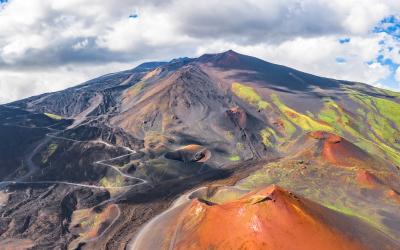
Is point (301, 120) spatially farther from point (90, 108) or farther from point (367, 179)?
point (90, 108)

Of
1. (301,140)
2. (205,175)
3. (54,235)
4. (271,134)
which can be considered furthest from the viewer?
(271,134)

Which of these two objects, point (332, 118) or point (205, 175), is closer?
point (205, 175)

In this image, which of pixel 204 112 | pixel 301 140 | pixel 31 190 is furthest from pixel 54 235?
pixel 204 112

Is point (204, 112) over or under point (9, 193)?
over

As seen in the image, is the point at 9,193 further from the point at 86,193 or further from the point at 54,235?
the point at 54,235

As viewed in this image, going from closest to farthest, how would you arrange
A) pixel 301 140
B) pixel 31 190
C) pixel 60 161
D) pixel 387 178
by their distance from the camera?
1. pixel 387 178
2. pixel 31 190
3. pixel 60 161
4. pixel 301 140

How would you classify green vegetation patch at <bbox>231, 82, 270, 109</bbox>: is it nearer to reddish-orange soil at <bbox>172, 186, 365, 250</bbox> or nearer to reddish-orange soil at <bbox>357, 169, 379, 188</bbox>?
reddish-orange soil at <bbox>357, 169, 379, 188</bbox>

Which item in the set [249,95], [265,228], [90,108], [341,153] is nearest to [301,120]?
[249,95]

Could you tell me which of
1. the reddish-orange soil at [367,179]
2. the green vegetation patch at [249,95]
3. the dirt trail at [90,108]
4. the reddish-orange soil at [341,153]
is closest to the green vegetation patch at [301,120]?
the green vegetation patch at [249,95]
